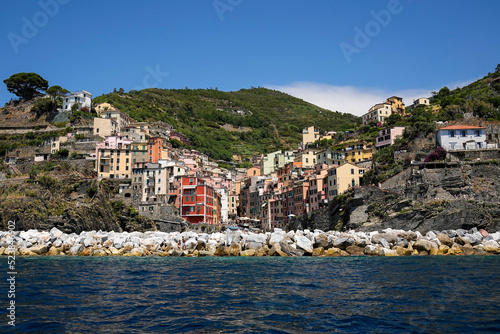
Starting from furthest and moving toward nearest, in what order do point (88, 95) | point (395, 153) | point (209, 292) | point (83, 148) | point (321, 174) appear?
1. point (88, 95)
2. point (83, 148)
3. point (321, 174)
4. point (395, 153)
5. point (209, 292)

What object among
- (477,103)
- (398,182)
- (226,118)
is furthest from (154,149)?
(226,118)

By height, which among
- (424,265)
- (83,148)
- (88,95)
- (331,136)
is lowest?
(424,265)

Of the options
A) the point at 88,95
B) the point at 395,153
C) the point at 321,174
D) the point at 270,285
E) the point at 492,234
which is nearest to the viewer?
the point at 270,285

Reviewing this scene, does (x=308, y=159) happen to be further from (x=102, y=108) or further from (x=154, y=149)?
(x=102, y=108)

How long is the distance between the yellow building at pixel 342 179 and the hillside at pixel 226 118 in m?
50.6

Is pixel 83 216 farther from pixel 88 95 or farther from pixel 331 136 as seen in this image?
pixel 331 136

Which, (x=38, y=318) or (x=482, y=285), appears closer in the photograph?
(x=38, y=318)

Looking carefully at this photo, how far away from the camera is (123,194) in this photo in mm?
57844

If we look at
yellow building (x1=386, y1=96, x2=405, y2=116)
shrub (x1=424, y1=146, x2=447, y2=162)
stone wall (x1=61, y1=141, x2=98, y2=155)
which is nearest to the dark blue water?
shrub (x1=424, y1=146, x2=447, y2=162)

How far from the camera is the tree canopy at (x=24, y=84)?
88.7 m

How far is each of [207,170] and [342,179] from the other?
34.1 meters

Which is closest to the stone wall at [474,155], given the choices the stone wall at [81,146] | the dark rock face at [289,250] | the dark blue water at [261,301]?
the dark rock face at [289,250]

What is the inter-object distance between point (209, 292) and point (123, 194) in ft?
148

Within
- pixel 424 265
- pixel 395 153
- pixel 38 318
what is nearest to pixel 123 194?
pixel 395 153
